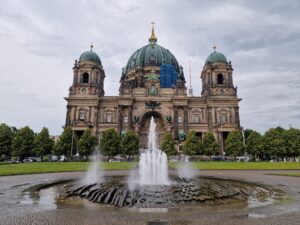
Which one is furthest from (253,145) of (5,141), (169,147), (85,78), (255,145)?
(5,141)

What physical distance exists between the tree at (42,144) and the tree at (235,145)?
42.7 m

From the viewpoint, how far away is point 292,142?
57.2 m

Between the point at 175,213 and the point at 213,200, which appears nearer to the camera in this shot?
the point at 175,213

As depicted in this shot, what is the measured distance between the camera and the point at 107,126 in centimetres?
6738

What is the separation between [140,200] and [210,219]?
3723 mm

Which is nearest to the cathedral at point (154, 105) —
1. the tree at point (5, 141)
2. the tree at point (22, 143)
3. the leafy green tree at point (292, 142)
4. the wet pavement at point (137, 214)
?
the tree at point (22, 143)

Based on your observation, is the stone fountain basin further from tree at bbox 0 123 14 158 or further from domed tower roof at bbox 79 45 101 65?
domed tower roof at bbox 79 45 101 65

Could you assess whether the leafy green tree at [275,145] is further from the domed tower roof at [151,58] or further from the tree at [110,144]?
the domed tower roof at [151,58]

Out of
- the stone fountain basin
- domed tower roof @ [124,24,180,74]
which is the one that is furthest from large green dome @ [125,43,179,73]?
the stone fountain basin

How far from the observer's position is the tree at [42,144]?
5703 cm

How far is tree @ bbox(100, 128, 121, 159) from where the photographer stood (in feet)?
185

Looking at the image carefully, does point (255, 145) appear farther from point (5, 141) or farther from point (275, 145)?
point (5, 141)

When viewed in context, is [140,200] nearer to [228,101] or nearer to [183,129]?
[183,129]

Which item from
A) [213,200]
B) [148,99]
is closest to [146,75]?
[148,99]
